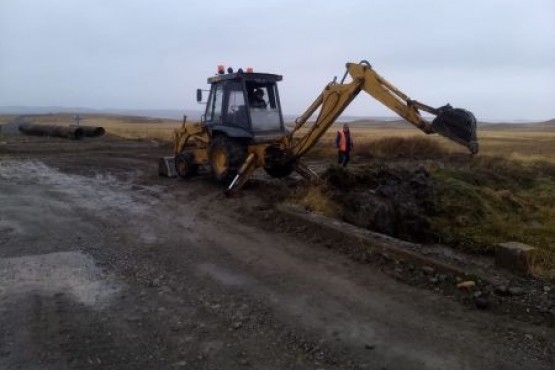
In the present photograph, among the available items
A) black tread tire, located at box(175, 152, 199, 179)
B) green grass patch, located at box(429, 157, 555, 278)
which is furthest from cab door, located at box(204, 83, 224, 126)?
green grass patch, located at box(429, 157, 555, 278)

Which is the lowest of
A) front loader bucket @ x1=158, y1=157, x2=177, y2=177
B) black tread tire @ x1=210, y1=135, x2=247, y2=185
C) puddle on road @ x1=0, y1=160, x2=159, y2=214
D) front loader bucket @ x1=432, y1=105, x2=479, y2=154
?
puddle on road @ x1=0, y1=160, x2=159, y2=214

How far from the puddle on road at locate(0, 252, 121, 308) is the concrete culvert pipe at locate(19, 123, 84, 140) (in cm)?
2586

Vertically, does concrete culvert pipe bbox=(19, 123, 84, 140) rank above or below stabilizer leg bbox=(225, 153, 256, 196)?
below

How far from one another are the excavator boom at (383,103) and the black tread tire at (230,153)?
4.02ft

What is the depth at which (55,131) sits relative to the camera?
33344 mm

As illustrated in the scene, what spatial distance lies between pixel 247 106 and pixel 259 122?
53 cm

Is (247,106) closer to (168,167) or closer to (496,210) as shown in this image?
(168,167)

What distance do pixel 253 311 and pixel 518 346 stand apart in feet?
8.74

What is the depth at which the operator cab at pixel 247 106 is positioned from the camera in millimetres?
13094

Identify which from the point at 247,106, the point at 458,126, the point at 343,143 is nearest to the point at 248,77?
the point at 247,106

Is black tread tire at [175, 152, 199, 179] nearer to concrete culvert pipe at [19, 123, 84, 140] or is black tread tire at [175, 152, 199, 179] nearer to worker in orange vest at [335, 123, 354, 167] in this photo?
worker in orange vest at [335, 123, 354, 167]

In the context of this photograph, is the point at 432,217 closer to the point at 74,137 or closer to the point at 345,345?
the point at 345,345

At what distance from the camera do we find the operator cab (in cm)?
1309

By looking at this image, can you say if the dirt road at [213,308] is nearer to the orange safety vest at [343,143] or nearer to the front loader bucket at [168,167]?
the front loader bucket at [168,167]
